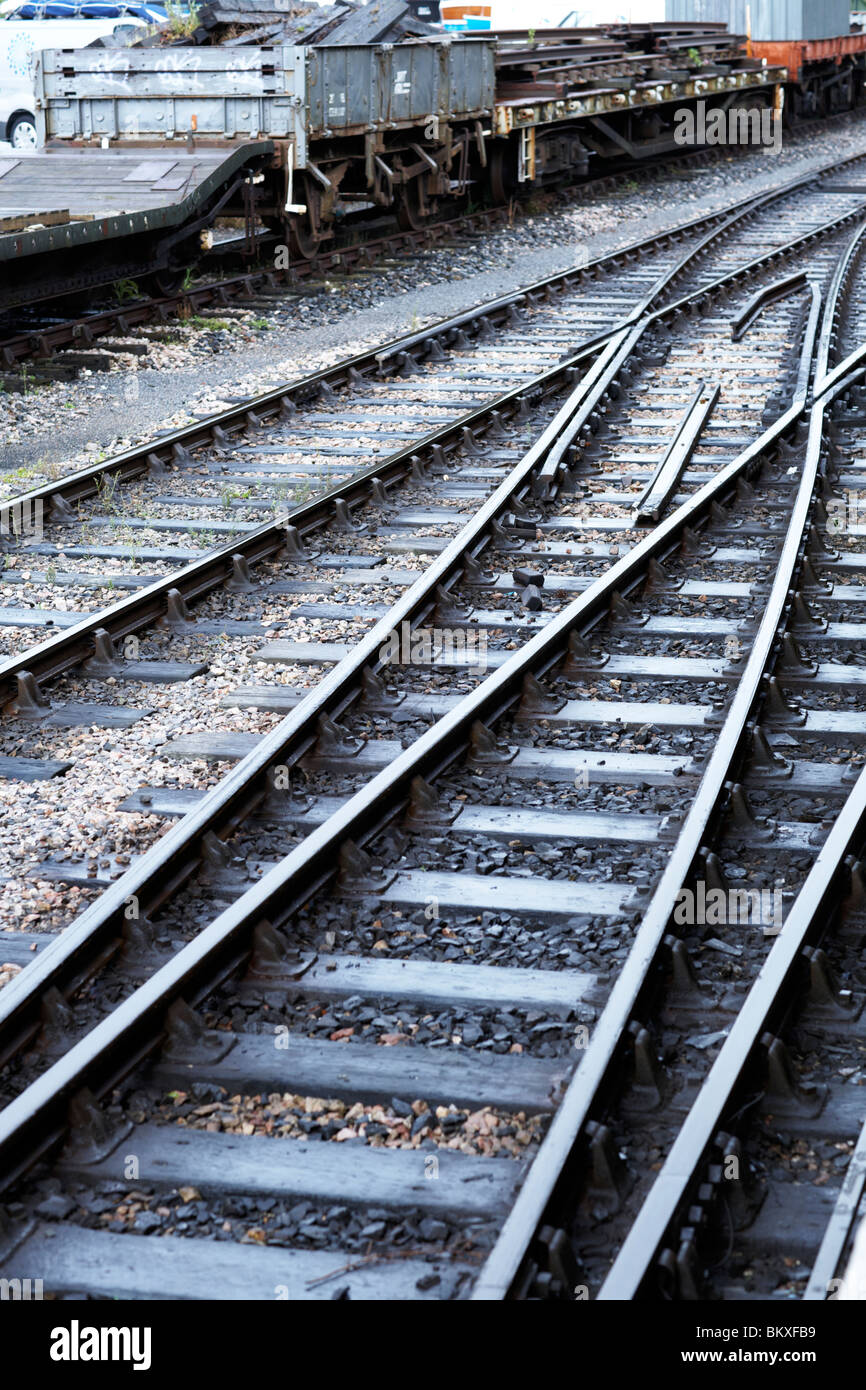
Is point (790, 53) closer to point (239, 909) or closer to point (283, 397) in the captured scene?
A: point (283, 397)

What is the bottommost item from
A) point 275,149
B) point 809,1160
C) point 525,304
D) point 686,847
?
point 809,1160

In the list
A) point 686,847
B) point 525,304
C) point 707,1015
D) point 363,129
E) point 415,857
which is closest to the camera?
point 707,1015

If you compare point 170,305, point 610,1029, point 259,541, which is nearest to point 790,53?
point 170,305

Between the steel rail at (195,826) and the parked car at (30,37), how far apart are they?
1903cm

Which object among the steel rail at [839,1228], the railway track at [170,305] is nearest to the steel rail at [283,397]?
the railway track at [170,305]

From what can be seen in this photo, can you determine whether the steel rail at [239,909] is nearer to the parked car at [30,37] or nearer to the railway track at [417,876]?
the railway track at [417,876]

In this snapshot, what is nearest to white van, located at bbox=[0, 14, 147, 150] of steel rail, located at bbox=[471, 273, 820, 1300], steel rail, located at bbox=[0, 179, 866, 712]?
steel rail, located at bbox=[0, 179, 866, 712]

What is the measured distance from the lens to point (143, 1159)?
12.2 ft

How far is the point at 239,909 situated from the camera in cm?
450

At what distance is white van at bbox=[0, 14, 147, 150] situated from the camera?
26125mm

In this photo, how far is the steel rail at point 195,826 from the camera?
418cm
